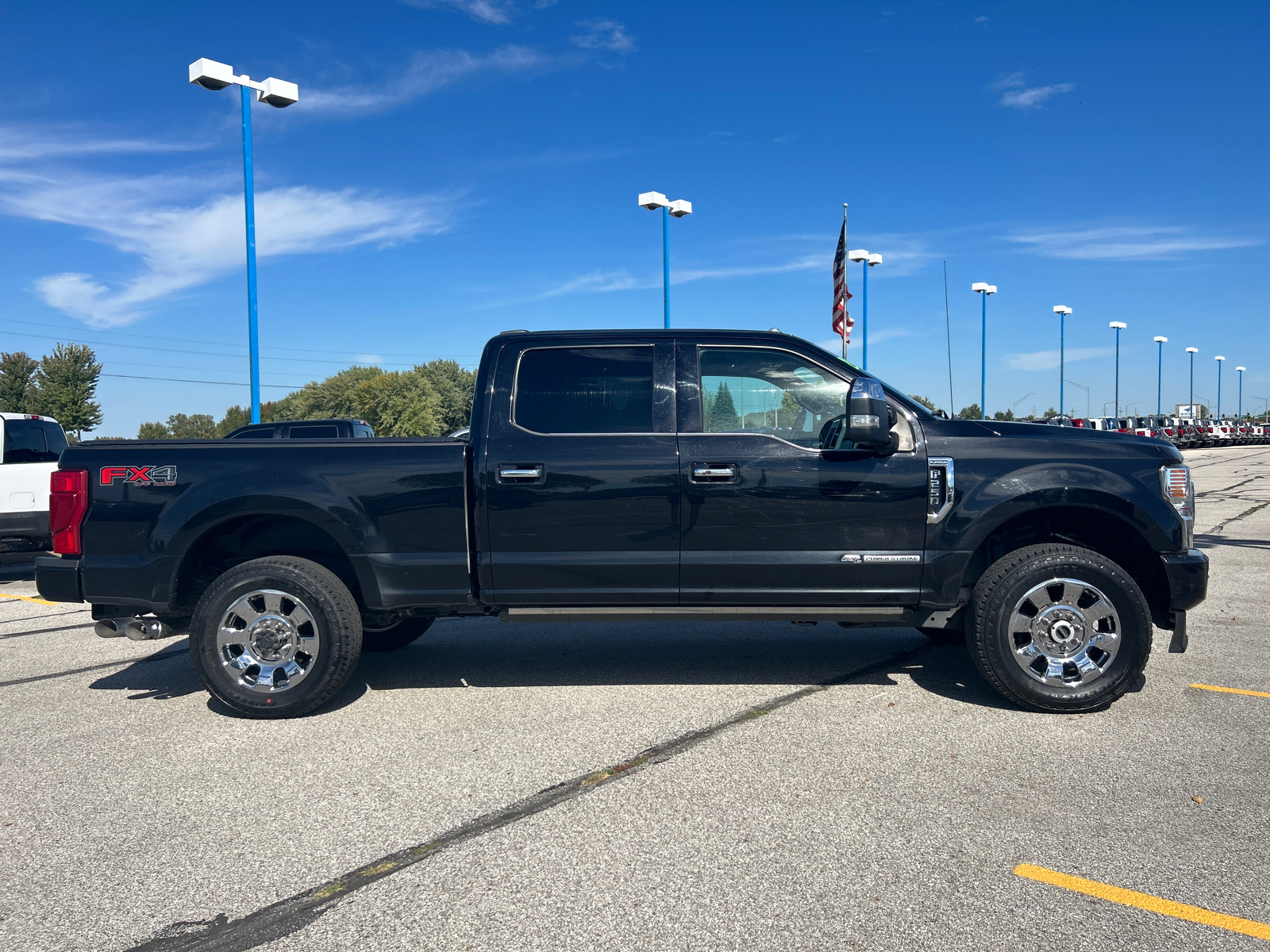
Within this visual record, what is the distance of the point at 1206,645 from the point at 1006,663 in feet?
8.14

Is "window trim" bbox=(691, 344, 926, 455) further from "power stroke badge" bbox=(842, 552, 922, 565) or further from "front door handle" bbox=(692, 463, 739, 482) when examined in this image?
"power stroke badge" bbox=(842, 552, 922, 565)

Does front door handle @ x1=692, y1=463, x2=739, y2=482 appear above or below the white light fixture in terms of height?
below

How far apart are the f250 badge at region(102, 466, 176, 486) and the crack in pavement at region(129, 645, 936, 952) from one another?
2.73m

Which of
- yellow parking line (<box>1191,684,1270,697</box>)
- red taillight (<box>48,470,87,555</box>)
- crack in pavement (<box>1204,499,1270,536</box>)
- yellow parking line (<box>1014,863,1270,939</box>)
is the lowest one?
yellow parking line (<box>1014,863,1270,939</box>)

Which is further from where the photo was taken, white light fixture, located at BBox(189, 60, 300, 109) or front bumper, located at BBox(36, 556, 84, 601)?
white light fixture, located at BBox(189, 60, 300, 109)

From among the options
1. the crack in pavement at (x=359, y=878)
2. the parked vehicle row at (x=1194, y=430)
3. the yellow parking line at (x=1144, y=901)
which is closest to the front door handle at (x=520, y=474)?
the crack in pavement at (x=359, y=878)

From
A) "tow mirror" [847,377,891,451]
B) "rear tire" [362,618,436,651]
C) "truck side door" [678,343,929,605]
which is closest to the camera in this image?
"tow mirror" [847,377,891,451]

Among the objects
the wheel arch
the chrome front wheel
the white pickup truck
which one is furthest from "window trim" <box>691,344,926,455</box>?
the white pickup truck

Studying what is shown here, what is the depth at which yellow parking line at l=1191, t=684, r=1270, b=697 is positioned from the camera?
516 cm

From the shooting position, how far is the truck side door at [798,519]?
4891 mm

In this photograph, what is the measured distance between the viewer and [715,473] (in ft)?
→ 16.0

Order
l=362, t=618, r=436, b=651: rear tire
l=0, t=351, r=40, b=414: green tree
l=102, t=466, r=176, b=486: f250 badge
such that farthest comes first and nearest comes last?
l=0, t=351, r=40, b=414: green tree
l=362, t=618, r=436, b=651: rear tire
l=102, t=466, r=176, b=486: f250 badge

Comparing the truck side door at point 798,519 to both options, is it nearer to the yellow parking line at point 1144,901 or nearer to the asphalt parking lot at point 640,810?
the asphalt parking lot at point 640,810

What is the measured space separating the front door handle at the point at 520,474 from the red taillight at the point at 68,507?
89.4 inches
